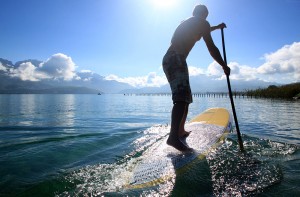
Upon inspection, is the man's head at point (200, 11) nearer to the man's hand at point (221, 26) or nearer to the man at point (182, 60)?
the man at point (182, 60)

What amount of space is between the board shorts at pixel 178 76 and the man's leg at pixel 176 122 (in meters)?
0.12

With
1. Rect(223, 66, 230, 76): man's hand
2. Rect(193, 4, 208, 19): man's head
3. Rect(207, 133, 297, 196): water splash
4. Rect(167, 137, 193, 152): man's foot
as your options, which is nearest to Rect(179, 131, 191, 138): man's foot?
Rect(207, 133, 297, 196): water splash

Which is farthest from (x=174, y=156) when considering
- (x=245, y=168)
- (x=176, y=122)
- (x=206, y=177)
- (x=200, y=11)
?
(x=200, y=11)

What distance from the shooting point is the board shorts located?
463 cm

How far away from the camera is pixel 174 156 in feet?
14.5

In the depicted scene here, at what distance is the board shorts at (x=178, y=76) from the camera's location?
182 inches

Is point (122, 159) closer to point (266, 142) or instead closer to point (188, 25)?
point (188, 25)

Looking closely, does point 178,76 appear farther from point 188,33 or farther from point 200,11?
point 200,11

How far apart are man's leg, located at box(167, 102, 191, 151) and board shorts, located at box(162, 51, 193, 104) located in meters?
0.12

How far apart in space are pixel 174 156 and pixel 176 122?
63cm

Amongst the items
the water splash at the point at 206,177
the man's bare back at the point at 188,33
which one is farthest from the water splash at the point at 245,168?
the man's bare back at the point at 188,33

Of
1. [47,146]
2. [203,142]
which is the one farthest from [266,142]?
[47,146]

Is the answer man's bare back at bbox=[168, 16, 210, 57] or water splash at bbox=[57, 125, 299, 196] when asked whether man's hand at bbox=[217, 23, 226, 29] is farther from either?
water splash at bbox=[57, 125, 299, 196]

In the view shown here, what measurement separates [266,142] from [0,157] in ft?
21.0
